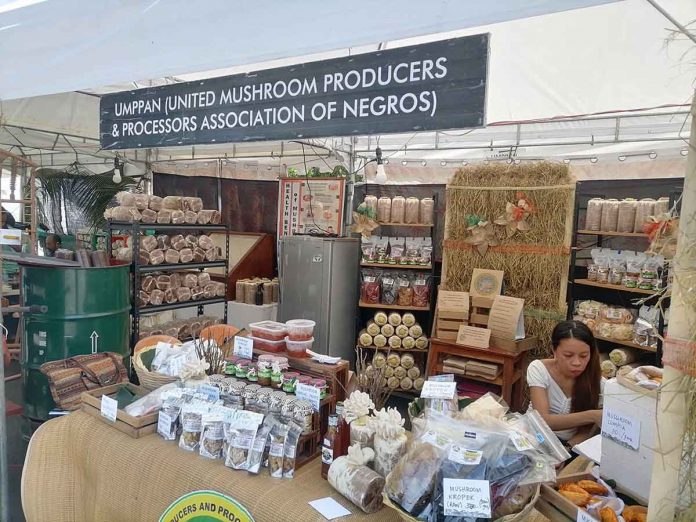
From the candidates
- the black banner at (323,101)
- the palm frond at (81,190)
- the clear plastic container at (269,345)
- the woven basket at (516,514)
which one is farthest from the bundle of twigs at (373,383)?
the palm frond at (81,190)

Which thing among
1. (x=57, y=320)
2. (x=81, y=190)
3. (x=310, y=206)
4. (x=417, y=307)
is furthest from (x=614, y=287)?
(x=81, y=190)

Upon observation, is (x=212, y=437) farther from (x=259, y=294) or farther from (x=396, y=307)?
(x=259, y=294)

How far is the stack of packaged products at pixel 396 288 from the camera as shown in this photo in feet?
16.8

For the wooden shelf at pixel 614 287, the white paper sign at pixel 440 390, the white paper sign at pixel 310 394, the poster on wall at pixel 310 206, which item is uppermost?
the poster on wall at pixel 310 206

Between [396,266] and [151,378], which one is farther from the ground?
[396,266]

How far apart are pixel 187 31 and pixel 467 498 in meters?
1.74

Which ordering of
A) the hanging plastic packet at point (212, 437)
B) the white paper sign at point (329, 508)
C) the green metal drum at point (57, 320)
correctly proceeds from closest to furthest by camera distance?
1. the white paper sign at point (329, 508)
2. the hanging plastic packet at point (212, 437)
3. the green metal drum at point (57, 320)

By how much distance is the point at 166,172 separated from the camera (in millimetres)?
7926

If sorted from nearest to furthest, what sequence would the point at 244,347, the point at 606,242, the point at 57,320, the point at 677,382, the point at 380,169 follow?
the point at 677,382
the point at 244,347
the point at 57,320
the point at 606,242
the point at 380,169

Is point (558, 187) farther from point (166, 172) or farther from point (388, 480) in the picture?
point (166, 172)

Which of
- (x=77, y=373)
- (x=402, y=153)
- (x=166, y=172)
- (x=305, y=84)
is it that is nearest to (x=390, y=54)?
(x=305, y=84)

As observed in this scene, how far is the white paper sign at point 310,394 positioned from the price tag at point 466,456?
2.32ft

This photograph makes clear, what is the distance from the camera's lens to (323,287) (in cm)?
541

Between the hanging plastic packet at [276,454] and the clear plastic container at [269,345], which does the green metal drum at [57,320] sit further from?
the hanging plastic packet at [276,454]
